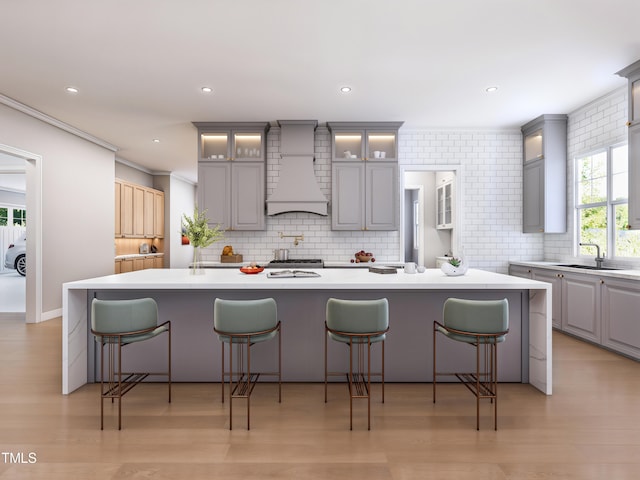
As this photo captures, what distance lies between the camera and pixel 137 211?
815 cm

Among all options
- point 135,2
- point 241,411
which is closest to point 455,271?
point 241,411

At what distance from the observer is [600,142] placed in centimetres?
461

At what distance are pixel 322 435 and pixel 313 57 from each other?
130 inches

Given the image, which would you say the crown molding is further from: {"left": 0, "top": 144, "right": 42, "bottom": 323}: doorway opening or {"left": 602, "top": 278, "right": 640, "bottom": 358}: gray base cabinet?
{"left": 602, "top": 278, "right": 640, "bottom": 358}: gray base cabinet

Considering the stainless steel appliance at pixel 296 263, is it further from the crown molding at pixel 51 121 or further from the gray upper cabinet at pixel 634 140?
the crown molding at pixel 51 121

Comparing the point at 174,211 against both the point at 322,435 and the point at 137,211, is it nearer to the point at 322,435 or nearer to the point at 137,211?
the point at 137,211

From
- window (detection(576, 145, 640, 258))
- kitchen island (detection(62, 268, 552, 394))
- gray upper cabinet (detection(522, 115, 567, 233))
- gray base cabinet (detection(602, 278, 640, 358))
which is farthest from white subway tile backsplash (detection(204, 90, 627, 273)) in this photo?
kitchen island (detection(62, 268, 552, 394))

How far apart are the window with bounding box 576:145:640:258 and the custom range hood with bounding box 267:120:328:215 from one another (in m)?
3.65

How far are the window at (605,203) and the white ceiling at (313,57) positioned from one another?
821mm

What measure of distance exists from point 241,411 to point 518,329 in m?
2.37

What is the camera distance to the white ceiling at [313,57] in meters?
2.83

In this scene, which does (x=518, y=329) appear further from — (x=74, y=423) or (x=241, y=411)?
(x=74, y=423)

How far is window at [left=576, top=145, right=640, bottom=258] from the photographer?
4328 millimetres

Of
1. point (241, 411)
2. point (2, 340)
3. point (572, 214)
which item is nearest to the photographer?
point (241, 411)
